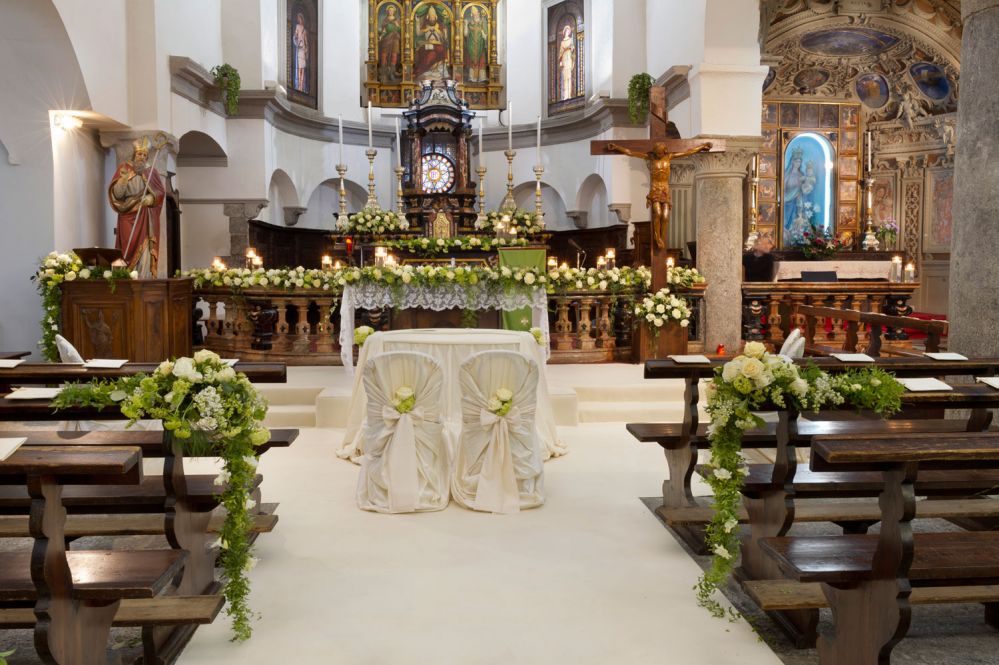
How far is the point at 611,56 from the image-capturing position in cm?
1600

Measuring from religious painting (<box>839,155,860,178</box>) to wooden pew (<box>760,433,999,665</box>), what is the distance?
1547cm

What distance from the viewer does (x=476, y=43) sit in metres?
19.8

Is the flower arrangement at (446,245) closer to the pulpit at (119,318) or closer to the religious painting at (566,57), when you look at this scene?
the pulpit at (119,318)

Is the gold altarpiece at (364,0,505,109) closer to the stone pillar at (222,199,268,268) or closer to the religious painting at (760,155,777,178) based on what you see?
the stone pillar at (222,199,268,268)

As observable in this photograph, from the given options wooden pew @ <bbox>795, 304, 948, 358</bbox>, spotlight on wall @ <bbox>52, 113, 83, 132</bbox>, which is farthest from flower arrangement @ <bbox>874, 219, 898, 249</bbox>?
spotlight on wall @ <bbox>52, 113, 83, 132</bbox>

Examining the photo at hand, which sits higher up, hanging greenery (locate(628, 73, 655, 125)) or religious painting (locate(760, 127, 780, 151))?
hanging greenery (locate(628, 73, 655, 125))

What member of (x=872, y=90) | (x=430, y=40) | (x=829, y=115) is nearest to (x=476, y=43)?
(x=430, y=40)

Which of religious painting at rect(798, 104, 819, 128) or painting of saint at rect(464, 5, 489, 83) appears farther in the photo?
painting of saint at rect(464, 5, 489, 83)

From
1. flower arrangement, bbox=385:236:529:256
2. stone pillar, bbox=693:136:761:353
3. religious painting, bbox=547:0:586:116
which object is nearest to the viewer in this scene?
stone pillar, bbox=693:136:761:353

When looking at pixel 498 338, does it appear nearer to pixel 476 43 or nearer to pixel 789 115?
pixel 789 115

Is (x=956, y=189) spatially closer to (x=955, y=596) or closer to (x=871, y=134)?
(x=955, y=596)

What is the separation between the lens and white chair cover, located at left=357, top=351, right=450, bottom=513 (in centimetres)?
517

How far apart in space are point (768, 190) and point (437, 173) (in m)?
6.89

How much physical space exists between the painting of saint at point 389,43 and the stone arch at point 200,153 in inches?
222
